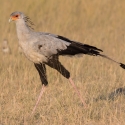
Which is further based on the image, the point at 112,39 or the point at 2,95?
the point at 112,39

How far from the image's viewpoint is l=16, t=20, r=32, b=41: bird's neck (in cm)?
512

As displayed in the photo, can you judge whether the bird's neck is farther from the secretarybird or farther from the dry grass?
the dry grass

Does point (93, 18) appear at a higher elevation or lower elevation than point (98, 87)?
higher

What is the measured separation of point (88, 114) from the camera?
15.9ft

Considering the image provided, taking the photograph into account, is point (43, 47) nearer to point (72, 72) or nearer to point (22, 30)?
point (22, 30)

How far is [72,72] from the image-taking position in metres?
7.04

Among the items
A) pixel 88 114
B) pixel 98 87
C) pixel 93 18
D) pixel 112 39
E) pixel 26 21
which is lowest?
pixel 88 114

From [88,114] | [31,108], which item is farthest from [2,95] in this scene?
[88,114]

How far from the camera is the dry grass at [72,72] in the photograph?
16.0 feet

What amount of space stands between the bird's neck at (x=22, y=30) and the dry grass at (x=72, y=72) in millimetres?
805

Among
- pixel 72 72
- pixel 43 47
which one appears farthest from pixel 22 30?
pixel 72 72

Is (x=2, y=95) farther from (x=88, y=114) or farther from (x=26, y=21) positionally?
(x=88, y=114)

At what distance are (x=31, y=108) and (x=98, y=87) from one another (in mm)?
1095

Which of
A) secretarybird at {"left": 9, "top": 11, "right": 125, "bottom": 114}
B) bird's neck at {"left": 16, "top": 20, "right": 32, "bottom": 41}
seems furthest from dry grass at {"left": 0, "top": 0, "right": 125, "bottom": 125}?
bird's neck at {"left": 16, "top": 20, "right": 32, "bottom": 41}
